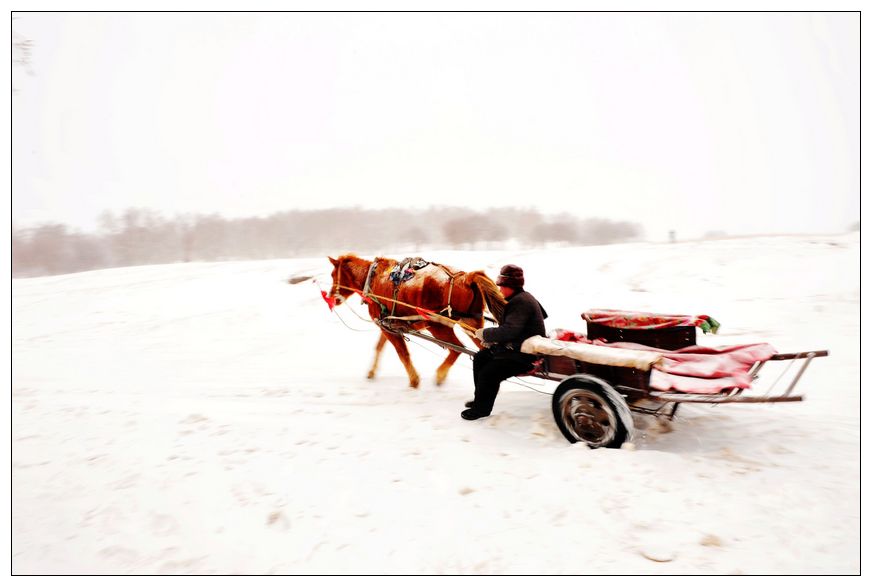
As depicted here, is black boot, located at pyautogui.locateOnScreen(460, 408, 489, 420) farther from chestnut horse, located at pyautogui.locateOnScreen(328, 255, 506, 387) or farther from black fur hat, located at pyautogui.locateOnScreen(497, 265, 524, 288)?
black fur hat, located at pyautogui.locateOnScreen(497, 265, 524, 288)

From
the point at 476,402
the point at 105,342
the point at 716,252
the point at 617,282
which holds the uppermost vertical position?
the point at 716,252

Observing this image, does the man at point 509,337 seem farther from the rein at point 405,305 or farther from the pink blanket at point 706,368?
the pink blanket at point 706,368

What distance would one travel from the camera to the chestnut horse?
523 cm

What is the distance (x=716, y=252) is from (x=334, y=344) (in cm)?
1058

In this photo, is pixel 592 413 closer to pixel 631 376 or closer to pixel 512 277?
pixel 631 376

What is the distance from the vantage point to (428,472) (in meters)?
3.63

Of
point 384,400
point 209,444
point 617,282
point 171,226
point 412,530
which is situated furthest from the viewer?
point 171,226

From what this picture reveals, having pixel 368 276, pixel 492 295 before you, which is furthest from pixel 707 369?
pixel 368 276

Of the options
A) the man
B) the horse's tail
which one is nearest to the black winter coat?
the man

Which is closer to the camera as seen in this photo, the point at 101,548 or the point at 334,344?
the point at 101,548

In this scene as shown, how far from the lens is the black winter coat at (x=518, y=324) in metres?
4.31

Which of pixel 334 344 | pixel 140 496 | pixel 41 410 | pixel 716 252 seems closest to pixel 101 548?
pixel 140 496

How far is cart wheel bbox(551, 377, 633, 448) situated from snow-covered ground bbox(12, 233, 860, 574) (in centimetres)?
16

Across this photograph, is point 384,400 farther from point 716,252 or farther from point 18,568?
point 716,252
